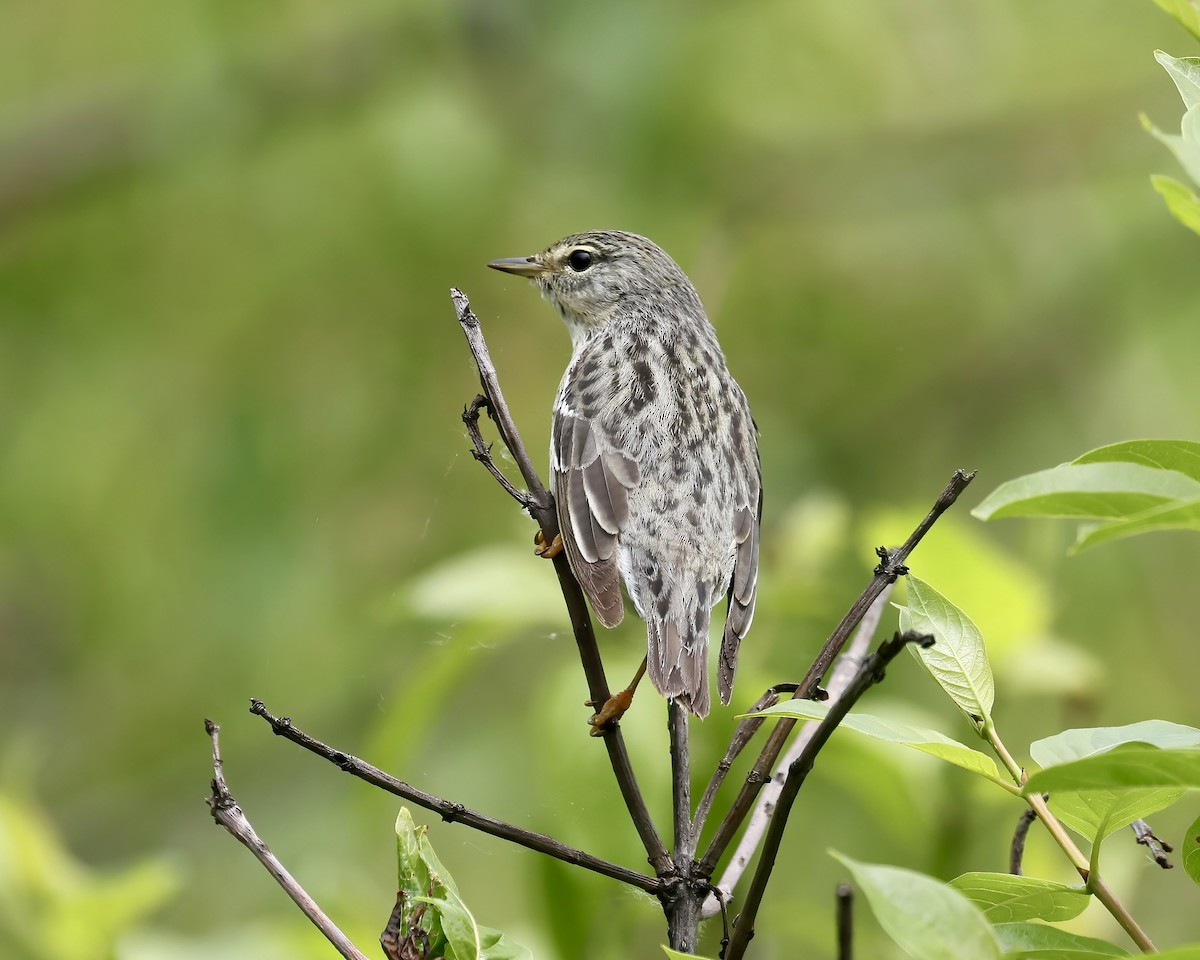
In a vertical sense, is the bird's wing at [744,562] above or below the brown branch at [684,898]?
above

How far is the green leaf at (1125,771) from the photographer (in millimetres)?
1450

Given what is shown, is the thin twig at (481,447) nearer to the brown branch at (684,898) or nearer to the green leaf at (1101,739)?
the brown branch at (684,898)

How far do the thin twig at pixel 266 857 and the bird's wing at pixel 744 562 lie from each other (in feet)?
4.85

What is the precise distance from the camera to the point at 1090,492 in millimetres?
1536

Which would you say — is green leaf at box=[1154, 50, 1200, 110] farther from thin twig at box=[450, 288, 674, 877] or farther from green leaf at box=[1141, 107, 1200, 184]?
thin twig at box=[450, 288, 674, 877]

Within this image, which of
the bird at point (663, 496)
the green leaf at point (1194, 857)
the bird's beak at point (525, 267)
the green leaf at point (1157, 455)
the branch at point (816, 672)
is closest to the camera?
the green leaf at point (1157, 455)

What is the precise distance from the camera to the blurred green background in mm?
6488

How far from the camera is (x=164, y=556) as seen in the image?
711 centimetres

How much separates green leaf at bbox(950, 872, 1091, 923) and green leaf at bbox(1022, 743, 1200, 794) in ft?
1.09

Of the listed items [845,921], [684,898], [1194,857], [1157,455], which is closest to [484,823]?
[684,898]

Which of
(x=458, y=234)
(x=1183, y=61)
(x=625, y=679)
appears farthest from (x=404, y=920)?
(x=458, y=234)

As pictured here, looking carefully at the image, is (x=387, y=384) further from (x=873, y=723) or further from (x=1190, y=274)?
(x=873, y=723)

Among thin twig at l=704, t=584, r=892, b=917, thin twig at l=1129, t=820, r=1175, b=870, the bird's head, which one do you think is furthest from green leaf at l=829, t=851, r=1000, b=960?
the bird's head

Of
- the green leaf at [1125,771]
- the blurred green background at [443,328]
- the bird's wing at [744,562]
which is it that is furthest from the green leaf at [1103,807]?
the blurred green background at [443,328]
